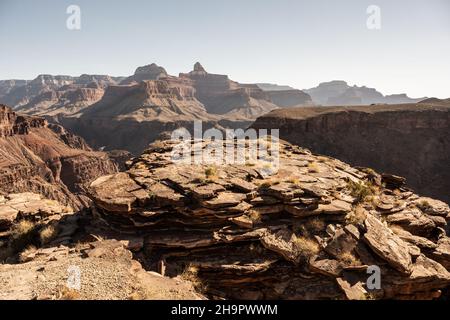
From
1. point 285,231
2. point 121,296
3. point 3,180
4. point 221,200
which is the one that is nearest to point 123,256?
point 121,296

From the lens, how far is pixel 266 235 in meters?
13.4

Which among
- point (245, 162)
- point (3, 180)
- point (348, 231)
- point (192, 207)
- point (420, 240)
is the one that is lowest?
point (3, 180)

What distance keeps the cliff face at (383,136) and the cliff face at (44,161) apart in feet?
158

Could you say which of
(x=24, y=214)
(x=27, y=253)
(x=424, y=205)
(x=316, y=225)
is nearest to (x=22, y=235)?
(x=24, y=214)

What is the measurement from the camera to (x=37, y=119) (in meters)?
99.3

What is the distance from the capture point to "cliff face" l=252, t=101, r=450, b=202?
58094 millimetres

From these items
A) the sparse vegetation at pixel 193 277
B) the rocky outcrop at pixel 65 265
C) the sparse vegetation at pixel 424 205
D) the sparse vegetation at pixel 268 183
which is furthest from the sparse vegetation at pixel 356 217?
the rocky outcrop at pixel 65 265

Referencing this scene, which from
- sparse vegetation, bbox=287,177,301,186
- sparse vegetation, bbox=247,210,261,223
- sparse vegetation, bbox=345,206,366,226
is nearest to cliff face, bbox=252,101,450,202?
sparse vegetation, bbox=345,206,366,226

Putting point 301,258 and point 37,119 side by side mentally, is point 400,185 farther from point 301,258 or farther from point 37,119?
point 37,119

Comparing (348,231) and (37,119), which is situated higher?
(37,119)

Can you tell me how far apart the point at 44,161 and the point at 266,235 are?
8640 centimetres

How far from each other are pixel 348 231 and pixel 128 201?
991 cm

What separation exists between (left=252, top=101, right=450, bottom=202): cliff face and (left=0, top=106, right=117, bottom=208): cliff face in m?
48.2

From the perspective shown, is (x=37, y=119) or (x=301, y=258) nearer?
(x=301, y=258)
